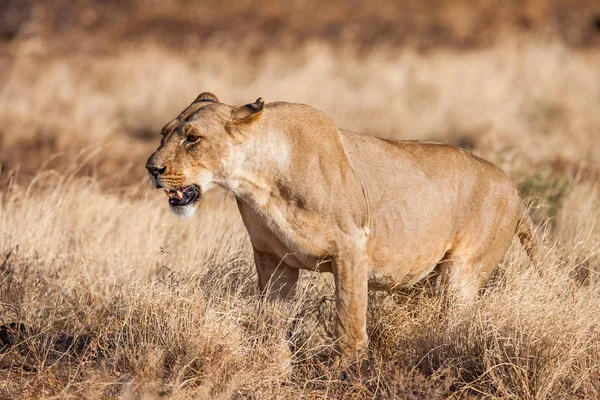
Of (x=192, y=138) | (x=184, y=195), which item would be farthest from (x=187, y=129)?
(x=184, y=195)

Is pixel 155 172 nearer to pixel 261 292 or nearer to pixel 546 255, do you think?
pixel 261 292

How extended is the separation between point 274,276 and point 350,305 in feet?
2.06

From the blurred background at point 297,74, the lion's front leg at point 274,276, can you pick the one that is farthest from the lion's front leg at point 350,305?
the blurred background at point 297,74

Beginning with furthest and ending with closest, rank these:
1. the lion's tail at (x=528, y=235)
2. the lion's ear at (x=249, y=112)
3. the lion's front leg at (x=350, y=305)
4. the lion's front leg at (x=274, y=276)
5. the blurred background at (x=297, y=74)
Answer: the blurred background at (x=297, y=74), the lion's tail at (x=528, y=235), the lion's front leg at (x=274, y=276), the lion's front leg at (x=350, y=305), the lion's ear at (x=249, y=112)

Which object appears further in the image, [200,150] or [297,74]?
[297,74]

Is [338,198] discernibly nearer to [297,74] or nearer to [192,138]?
[192,138]

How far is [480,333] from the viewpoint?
581 centimetres

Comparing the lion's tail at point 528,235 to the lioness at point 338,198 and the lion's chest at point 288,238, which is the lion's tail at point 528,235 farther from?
the lion's chest at point 288,238

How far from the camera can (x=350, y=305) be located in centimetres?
566

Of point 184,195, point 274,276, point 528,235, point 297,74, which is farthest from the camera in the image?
point 297,74

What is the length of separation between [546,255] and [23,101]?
464 inches

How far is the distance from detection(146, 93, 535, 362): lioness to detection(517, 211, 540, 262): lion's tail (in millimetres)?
260

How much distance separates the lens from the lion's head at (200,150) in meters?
5.49

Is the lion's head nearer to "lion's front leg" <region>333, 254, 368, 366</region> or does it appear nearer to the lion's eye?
the lion's eye
